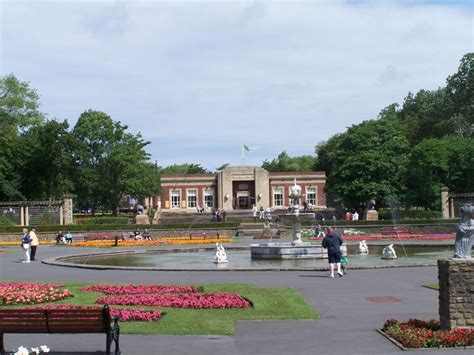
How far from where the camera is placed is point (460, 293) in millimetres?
11500

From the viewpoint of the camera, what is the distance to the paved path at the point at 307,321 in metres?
11.2

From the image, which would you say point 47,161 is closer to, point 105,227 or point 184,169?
point 105,227

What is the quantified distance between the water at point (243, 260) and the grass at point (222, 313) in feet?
25.9

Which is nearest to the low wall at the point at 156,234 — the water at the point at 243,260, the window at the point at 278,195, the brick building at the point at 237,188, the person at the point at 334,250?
the water at the point at 243,260

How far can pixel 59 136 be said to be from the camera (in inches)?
2906

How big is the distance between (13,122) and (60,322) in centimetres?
7210

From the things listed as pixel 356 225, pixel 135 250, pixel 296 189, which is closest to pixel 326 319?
pixel 296 189

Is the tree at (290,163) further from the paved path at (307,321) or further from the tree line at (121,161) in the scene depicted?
the paved path at (307,321)

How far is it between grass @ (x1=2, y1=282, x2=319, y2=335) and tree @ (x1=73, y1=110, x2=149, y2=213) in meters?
60.0

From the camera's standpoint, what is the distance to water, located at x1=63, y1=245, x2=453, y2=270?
2670 centimetres

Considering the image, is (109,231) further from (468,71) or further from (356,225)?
(468,71)

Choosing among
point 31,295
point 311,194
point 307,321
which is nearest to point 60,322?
point 307,321

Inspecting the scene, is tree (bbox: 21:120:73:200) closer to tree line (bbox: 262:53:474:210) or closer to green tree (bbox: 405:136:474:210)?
tree line (bbox: 262:53:474:210)

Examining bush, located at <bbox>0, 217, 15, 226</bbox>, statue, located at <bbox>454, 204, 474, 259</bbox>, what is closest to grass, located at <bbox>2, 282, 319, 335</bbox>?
statue, located at <bbox>454, 204, 474, 259</bbox>
